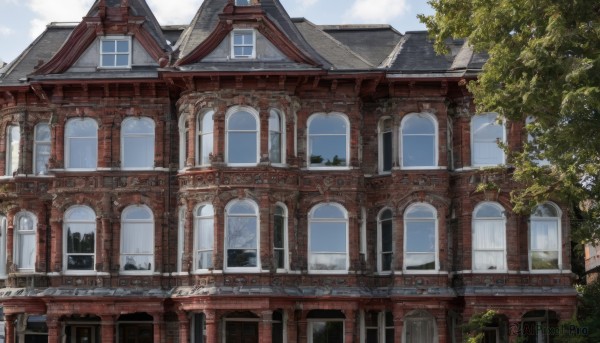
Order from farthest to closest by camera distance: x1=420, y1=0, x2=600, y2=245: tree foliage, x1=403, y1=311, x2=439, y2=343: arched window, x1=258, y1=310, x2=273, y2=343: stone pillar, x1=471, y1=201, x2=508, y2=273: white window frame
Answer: x1=403, y1=311, x2=439, y2=343: arched window, x1=471, y1=201, x2=508, y2=273: white window frame, x1=258, y1=310, x2=273, y2=343: stone pillar, x1=420, y1=0, x2=600, y2=245: tree foliage

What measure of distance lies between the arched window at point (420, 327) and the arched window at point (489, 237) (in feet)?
7.60

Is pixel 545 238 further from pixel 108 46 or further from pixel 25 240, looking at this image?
pixel 25 240

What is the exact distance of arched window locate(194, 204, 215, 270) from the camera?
33.2 metres

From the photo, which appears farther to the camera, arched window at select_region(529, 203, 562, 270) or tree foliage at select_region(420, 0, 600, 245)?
arched window at select_region(529, 203, 562, 270)

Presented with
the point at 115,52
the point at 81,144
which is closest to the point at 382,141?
the point at 115,52

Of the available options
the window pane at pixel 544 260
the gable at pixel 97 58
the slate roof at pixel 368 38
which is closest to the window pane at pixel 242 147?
the gable at pixel 97 58

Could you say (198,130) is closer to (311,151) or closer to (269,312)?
(311,151)

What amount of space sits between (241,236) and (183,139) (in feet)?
13.0

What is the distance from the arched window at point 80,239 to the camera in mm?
34375

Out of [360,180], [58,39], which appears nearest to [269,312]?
[360,180]

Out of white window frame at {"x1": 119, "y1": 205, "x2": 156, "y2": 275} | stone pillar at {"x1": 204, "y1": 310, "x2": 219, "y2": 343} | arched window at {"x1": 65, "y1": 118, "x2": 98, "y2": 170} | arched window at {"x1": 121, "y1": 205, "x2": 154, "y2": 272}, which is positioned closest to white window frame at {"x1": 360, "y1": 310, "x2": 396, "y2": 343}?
stone pillar at {"x1": 204, "y1": 310, "x2": 219, "y2": 343}

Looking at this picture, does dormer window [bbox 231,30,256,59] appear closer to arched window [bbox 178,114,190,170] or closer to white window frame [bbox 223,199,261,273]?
arched window [bbox 178,114,190,170]

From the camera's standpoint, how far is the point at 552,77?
2644 cm

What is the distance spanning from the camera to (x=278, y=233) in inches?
1319
